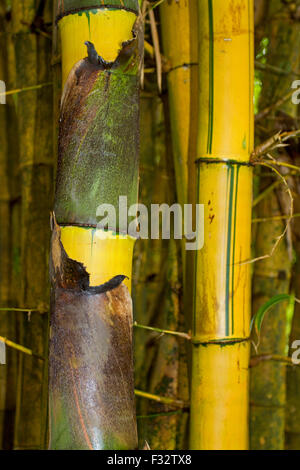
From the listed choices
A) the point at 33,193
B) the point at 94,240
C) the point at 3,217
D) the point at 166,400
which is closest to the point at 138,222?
the point at 94,240

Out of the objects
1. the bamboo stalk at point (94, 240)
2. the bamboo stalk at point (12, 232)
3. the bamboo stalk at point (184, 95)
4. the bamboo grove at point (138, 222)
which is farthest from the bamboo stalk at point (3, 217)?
the bamboo stalk at point (94, 240)

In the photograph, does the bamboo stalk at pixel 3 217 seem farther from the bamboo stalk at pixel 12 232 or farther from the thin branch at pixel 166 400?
the thin branch at pixel 166 400

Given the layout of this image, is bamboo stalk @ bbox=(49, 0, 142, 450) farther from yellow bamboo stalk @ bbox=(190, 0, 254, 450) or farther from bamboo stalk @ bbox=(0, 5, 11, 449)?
bamboo stalk @ bbox=(0, 5, 11, 449)

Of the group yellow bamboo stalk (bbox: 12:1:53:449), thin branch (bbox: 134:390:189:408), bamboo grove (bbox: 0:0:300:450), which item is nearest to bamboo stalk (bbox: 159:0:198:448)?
bamboo grove (bbox: 0:0:300:450)

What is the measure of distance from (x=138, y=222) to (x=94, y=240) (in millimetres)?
85

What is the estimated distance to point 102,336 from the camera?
1.81 ft

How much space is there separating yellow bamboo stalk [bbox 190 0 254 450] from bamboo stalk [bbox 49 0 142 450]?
149 millimetres

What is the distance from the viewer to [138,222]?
2.09 ft

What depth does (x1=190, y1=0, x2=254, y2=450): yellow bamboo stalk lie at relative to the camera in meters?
0.70

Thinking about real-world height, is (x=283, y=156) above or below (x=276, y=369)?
above

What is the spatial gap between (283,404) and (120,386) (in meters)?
0.71

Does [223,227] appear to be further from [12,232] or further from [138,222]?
[12,232]

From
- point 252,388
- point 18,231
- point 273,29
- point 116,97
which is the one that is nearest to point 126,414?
point 116,97

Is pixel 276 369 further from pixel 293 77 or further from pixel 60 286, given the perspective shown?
pixel 60 286
